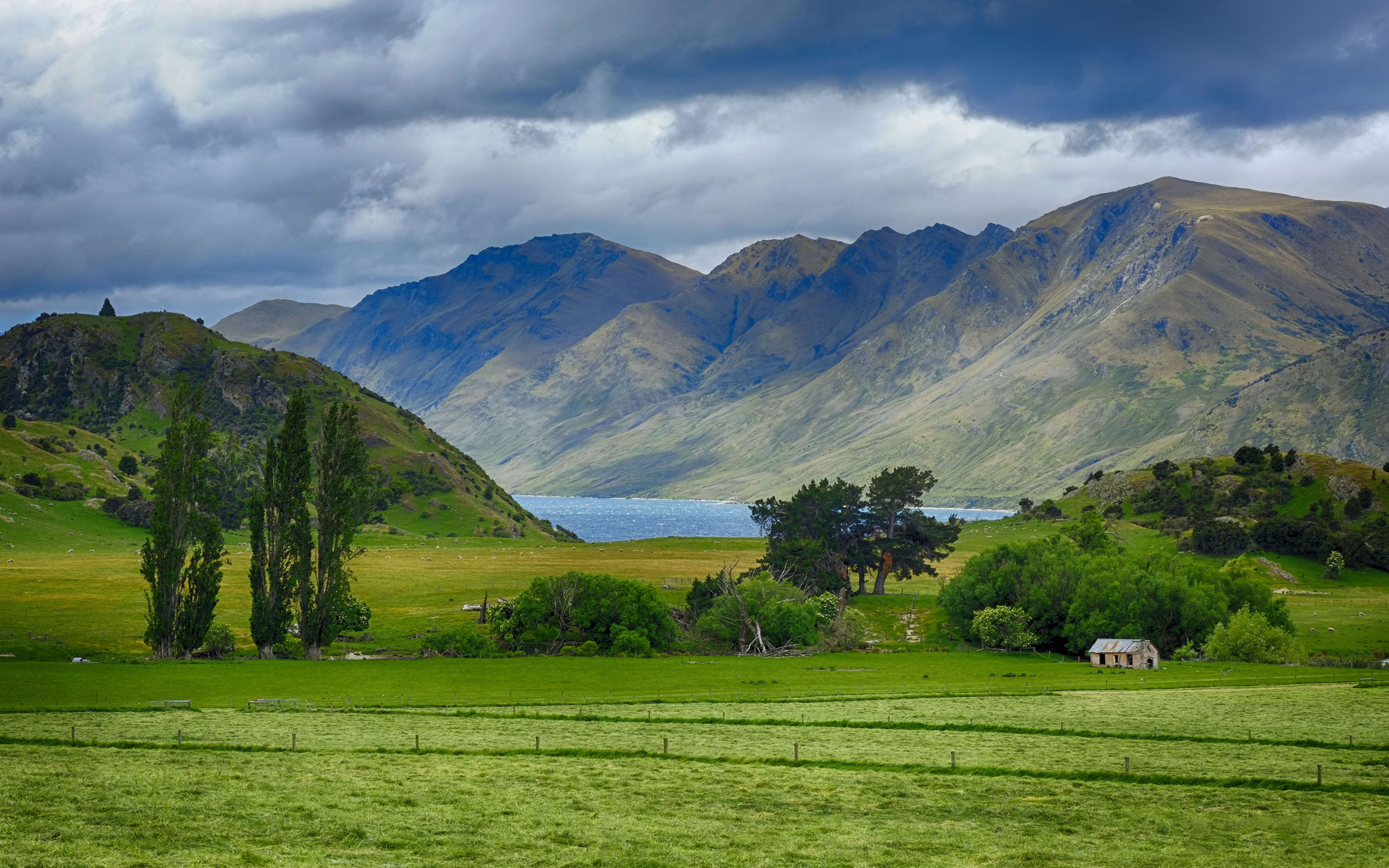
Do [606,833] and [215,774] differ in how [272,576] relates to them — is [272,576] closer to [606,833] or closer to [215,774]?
[215,774]

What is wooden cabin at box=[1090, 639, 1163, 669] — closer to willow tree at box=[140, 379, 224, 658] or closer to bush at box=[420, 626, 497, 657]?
bush at box=[420, 626, 497, 657]

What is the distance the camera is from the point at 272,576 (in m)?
108

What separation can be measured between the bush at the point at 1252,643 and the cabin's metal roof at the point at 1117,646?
25.4ft

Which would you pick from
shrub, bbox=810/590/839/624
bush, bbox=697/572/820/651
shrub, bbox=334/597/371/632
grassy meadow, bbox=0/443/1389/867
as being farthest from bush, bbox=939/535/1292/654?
shrub, bbox=334/597/371/632

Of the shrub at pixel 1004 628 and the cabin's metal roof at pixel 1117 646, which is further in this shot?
the shrub at pixel 1004 628

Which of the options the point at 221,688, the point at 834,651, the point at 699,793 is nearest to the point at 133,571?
the point at 221,688

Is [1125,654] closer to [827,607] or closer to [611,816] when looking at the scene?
[827,607]

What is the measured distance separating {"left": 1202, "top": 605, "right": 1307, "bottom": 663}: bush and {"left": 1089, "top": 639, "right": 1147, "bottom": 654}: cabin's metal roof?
7742 millimetres

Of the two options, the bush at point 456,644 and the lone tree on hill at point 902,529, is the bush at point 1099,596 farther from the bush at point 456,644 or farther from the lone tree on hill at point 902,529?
the bush at point 456,644

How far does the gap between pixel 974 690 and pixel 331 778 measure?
59.7 metres

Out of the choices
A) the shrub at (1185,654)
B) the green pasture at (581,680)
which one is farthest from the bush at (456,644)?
the shrub at (1185,654)

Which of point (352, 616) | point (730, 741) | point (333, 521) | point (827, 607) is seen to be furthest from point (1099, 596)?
point (333, 521)

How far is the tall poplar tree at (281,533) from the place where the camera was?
4215 inches

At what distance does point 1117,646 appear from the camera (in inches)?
4505
